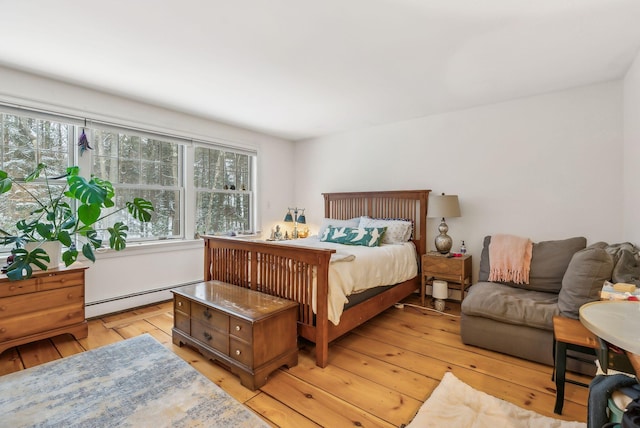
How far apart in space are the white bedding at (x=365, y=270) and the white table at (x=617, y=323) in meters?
1.48

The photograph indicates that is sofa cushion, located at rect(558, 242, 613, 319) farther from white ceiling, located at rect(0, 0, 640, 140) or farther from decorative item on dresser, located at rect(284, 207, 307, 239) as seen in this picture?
decorative item on dresser, located at rect(284, 207, 307, 239)

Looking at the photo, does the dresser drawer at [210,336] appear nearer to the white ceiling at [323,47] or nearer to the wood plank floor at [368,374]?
the wood plank floor at [368,374]

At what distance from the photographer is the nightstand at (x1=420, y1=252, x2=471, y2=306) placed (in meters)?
3.31

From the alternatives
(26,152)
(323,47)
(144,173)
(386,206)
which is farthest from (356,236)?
(26,152)

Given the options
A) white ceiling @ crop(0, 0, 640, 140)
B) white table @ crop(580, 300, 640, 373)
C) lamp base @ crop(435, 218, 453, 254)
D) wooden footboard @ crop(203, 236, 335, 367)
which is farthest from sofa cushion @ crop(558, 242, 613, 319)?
wooden footboard @ crop(203, 236, 335, 367)

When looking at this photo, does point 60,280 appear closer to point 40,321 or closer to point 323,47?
point 40,321

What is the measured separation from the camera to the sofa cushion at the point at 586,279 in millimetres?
2008

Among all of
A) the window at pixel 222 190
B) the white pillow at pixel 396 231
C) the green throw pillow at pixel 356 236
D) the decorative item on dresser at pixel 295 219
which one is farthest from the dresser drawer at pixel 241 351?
the decorative item on dresser at pixel 295 219

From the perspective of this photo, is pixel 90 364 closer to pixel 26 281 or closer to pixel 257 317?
pixel 26 281

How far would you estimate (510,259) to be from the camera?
299 cm

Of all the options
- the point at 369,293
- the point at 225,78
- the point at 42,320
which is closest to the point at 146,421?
the point at 42,320

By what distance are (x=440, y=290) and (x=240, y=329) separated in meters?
2.36

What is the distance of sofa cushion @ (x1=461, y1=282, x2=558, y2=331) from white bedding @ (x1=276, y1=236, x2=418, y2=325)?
76 centimetres

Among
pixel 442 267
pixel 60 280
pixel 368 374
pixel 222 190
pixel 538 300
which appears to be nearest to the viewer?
pixel 368 374
